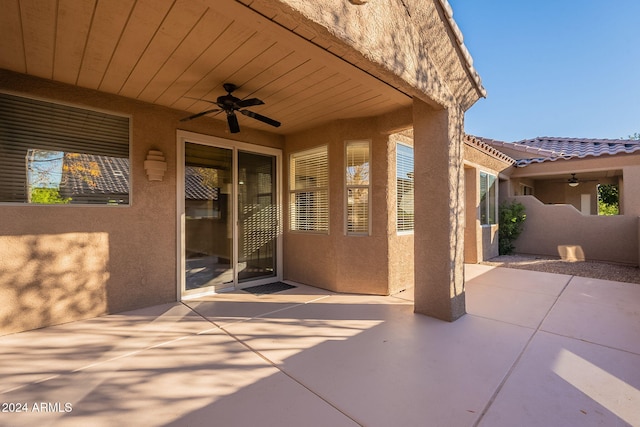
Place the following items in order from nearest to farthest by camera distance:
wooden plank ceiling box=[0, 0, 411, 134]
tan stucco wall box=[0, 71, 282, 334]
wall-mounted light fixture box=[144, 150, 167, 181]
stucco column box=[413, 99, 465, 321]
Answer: wooden plank ceiling box=[0, 0, 411, 134] < tan stucco wall box=[0, 71, 282, 334] < stucco column box=[413, 99, 465, 321] < wall-mounted light fixture box=[144, 150, 167, 181]

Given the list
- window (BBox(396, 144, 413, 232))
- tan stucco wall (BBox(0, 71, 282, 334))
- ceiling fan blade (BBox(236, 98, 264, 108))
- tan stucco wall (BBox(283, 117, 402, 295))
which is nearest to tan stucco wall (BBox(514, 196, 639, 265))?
window (BBox(396, 144, 413, 232))

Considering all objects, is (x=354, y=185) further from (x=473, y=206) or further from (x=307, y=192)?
(x=473, y=206)

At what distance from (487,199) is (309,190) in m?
5.80

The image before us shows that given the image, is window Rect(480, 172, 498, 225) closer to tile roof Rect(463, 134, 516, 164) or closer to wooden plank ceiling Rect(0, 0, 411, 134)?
tile roof Rect(463, 134, 516, 164)

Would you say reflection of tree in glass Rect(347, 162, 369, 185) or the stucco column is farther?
reflection of tree in glass Rect(347, 162, 369, 185)

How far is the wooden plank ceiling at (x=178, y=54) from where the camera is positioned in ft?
7.63

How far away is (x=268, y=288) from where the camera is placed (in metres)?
5.34

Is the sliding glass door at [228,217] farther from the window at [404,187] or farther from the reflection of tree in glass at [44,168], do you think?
the window at [404,187]

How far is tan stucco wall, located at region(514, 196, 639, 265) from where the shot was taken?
7590 millimetres

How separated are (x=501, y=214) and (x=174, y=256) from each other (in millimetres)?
9424

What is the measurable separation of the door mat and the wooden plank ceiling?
125 inches

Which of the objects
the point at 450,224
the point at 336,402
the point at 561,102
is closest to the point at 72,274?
the point at 336,402

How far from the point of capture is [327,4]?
6.95 ft

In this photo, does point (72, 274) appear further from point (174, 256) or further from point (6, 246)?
point (174, 256)
